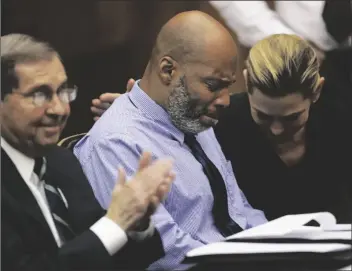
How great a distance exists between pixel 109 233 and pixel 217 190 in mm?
395

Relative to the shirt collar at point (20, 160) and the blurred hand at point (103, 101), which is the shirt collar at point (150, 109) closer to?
the blurred hand at point (103, 101)

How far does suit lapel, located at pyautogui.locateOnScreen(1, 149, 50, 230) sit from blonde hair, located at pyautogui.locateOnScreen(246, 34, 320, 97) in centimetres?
64

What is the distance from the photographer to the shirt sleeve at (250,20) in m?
1.82

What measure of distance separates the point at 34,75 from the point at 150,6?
1.54 feet

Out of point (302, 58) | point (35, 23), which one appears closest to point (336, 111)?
point (302, 58)

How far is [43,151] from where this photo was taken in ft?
4.63

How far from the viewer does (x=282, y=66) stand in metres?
1.71

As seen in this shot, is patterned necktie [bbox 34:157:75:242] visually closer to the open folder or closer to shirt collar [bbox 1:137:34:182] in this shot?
shirt collar [bbox 1:137:34:182]

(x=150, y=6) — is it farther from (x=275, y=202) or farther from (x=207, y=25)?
(x=275, y=202)

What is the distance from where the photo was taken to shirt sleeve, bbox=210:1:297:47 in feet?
5.97

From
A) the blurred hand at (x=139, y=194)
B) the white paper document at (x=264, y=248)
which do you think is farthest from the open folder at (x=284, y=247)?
the blurred hand at (x=139, y=194)

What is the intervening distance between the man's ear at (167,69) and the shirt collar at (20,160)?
1.19ft

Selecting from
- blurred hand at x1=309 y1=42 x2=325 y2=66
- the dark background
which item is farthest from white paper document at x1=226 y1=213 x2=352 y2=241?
blurred hand at x1=309 y1=42 x2=325 y2=66

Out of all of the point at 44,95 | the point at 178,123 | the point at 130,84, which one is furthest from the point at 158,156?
the point at 44,95
